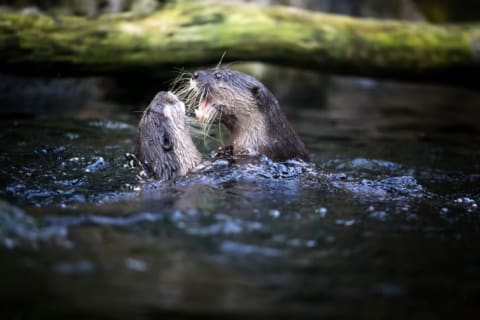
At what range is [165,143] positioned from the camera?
3.97 m

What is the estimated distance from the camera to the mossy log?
5.28 metres

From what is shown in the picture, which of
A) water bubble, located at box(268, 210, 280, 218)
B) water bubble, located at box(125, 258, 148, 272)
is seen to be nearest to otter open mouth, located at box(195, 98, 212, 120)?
water bubble, located at box(268, 210, 280, 218)

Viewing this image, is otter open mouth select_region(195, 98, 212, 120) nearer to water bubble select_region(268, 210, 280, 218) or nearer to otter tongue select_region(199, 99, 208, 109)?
otter tongue select_region(199, 99, 208, 109)

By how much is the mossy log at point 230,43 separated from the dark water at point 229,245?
109cm

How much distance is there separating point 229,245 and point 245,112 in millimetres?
2001

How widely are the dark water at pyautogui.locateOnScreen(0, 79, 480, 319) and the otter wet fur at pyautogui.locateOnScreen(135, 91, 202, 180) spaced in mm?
172

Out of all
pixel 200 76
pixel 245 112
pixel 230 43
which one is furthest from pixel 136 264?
pixel 230 43

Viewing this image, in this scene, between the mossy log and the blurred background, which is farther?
the mossy log

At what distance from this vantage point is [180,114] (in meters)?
4.19

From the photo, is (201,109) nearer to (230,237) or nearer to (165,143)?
(165,143)

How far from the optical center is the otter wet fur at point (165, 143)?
395 centimetres

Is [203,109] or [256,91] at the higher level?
[256,91]

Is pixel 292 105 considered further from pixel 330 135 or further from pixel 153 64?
pixel 153 64

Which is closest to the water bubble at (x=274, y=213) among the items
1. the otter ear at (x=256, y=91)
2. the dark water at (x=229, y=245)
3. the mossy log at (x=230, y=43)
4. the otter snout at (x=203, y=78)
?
the dark water at (x=229, y=245)
